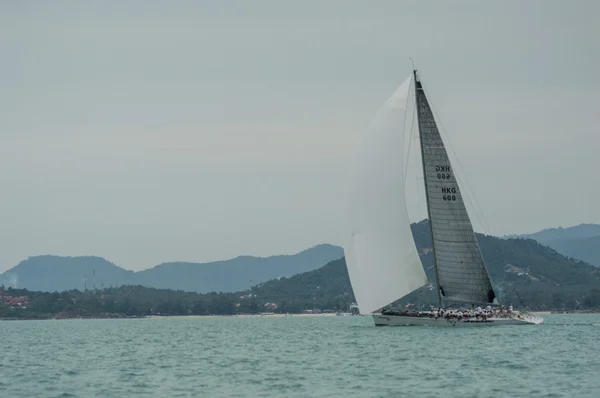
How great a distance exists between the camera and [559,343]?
70312 mm

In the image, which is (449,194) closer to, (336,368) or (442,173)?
(442,173)

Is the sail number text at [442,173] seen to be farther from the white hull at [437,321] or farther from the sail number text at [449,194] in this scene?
the white hull at [437,321]

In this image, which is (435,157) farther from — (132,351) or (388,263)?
(132,351)

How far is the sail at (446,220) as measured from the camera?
79688 millimetres

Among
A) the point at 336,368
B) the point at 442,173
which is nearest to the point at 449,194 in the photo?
the point at 442,173

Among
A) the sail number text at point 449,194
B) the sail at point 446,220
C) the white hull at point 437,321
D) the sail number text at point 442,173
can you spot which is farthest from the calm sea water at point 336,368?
the sail number text at point 442,173

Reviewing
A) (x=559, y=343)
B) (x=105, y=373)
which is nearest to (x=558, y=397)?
(x=105, y=373)

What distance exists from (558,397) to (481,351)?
20.1 m

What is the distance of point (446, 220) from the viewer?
80.2 metres

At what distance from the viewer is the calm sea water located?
1783 inches

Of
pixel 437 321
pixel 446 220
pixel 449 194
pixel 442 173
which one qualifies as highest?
pixel 442 173

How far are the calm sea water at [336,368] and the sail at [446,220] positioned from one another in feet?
12.3

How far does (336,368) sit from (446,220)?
28469 mm

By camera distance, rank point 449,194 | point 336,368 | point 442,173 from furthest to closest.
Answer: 1. point 449,194
2. point 442,173
3. point 336,368
